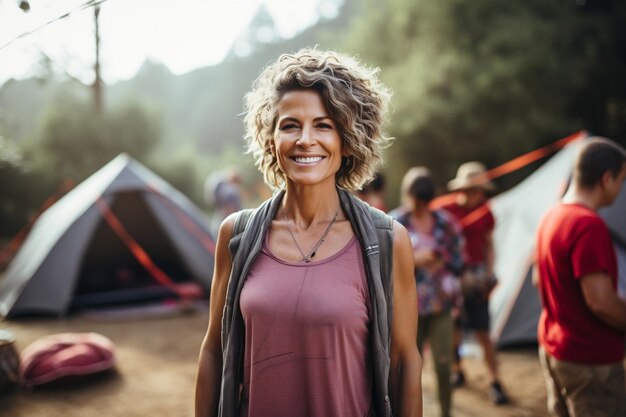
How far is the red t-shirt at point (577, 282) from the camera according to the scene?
2201 millimetres

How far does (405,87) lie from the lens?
15.0 m

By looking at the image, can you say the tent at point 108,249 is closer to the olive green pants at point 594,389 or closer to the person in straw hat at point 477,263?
the person in straw hat at point 477,263

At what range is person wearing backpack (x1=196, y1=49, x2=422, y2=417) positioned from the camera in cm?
148

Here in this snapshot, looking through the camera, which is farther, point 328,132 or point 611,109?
A: point 611,109

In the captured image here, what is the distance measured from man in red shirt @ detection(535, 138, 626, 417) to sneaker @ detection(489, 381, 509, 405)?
5.77ft

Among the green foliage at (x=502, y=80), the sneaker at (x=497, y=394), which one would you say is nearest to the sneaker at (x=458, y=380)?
the sneaker at (x=497, y=394)

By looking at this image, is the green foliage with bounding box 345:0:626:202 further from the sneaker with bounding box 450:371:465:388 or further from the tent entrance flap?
the sneaker with bounding box 450:371:465:388

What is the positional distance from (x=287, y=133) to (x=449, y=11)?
1517 cm

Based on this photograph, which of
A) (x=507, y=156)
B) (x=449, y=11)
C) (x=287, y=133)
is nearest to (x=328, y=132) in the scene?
(x=287, y=133)

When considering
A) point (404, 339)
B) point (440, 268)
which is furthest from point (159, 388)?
point (404, 339)

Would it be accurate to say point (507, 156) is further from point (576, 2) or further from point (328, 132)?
point (328, 132)

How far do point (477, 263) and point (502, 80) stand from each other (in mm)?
10330

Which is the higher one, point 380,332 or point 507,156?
point 507,156

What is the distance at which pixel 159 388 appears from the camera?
4625 millimetres
